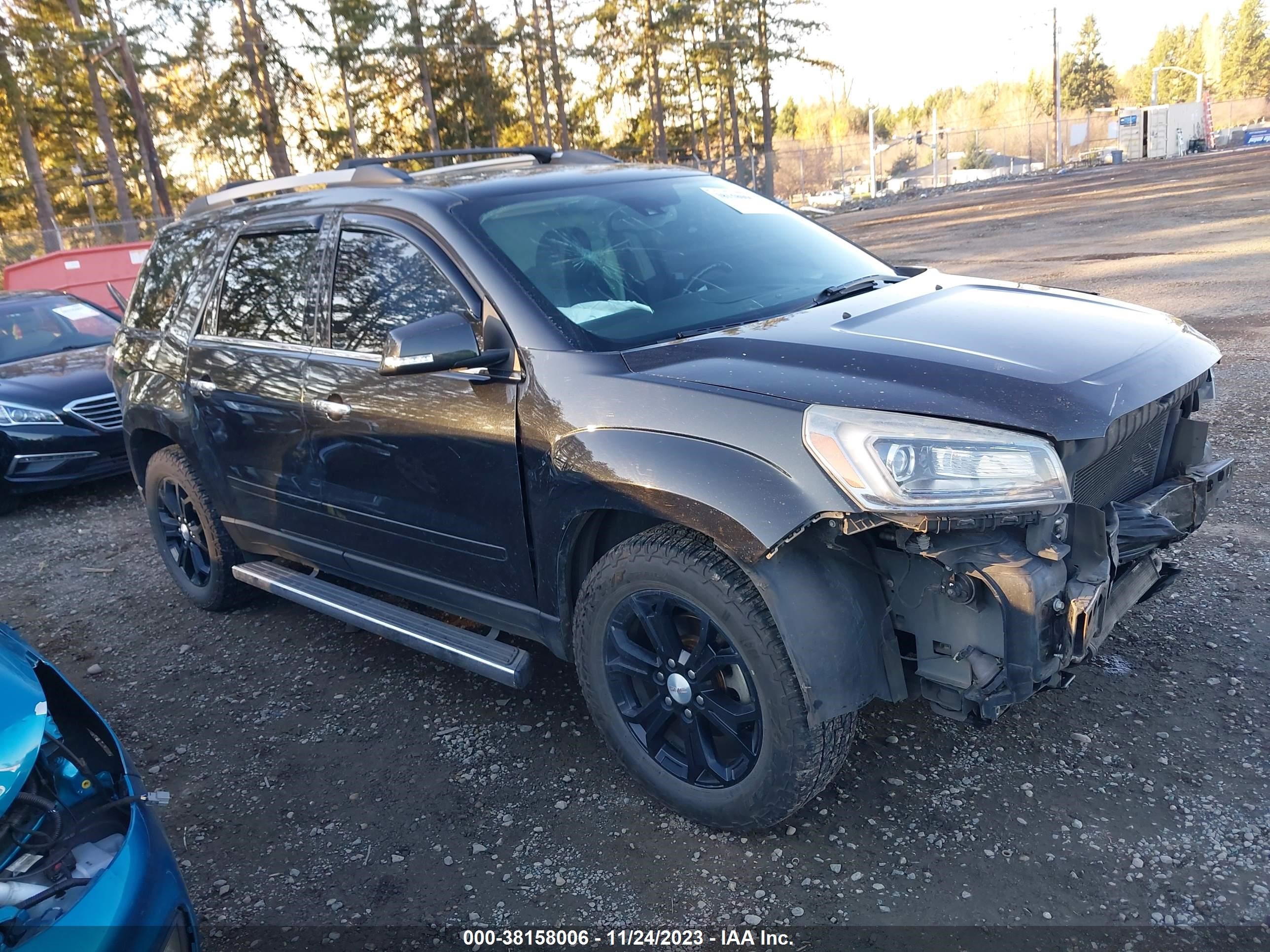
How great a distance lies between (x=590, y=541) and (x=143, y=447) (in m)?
3.35

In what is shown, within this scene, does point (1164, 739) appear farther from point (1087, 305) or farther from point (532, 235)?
point (532, 235)

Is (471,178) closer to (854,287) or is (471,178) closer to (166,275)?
(854,287)

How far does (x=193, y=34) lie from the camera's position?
30.3 m

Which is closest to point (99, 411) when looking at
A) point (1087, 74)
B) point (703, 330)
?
point (703, 330)

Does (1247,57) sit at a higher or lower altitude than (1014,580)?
higher

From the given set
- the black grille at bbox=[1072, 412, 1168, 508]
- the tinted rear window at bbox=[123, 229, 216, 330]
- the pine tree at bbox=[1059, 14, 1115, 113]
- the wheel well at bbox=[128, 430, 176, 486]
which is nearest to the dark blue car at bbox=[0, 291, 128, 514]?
the wheel well at bbox=[128, 430, 176, 486]

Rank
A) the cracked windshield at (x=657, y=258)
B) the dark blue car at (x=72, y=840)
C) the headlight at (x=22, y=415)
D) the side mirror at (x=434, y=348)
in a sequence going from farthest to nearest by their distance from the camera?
1. the headlight at (x=22, y=415)
2. the cracked windshield at (x=657, y=258)
3. the side mirror at (x=434, y=348)
4. the dark blue car at (x=72, y=840)

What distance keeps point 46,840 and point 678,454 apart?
1655 mm

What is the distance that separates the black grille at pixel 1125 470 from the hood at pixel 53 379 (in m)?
7.22

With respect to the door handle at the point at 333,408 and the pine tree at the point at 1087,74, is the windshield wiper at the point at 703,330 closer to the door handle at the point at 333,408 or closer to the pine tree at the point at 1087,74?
the door handle at the point at 333,408

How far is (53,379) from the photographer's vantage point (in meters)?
7.63

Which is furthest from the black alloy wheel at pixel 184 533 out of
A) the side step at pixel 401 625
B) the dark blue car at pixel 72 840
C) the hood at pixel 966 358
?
the hood at pixel 966 358

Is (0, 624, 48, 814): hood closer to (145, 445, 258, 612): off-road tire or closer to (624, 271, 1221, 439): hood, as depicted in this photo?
(624, 271, 1221, 439): hood

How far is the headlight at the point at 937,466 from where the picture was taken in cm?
231
